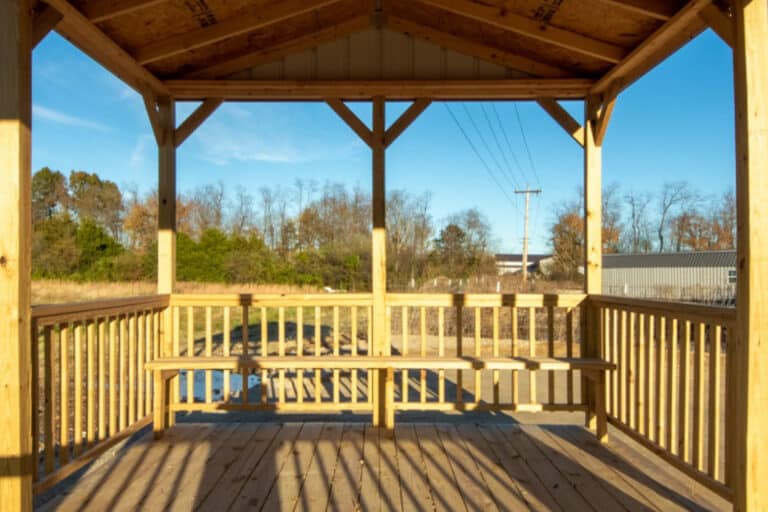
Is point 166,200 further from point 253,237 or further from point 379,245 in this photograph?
point 253,237

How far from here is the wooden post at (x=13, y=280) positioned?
1.71 meters

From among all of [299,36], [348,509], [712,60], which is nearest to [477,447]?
[348,509]

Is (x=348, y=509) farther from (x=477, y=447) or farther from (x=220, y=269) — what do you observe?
(x=220, y=269)

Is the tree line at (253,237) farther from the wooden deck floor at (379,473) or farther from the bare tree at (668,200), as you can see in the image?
the bare tree at (668,200)

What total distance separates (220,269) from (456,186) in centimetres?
750

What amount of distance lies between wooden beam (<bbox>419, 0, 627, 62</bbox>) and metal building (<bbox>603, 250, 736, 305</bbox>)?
11.5 metres

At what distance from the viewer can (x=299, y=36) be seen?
3580 millimetres

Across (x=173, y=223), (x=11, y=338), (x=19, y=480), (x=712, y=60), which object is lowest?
(x=19, y=480)

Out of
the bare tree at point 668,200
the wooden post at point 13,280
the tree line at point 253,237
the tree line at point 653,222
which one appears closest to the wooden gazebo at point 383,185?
the wooden post at point 13,280

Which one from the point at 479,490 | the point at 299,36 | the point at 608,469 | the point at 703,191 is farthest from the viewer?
the point at 703,191

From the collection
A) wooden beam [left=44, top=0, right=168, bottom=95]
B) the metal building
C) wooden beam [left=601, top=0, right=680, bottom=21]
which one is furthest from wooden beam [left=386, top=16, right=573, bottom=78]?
the metal building

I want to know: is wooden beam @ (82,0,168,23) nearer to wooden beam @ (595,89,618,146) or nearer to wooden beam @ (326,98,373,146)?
wooden beam @ (326,98,373,146)

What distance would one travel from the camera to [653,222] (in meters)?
19.0

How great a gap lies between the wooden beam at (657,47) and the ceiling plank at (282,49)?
1848 mm
